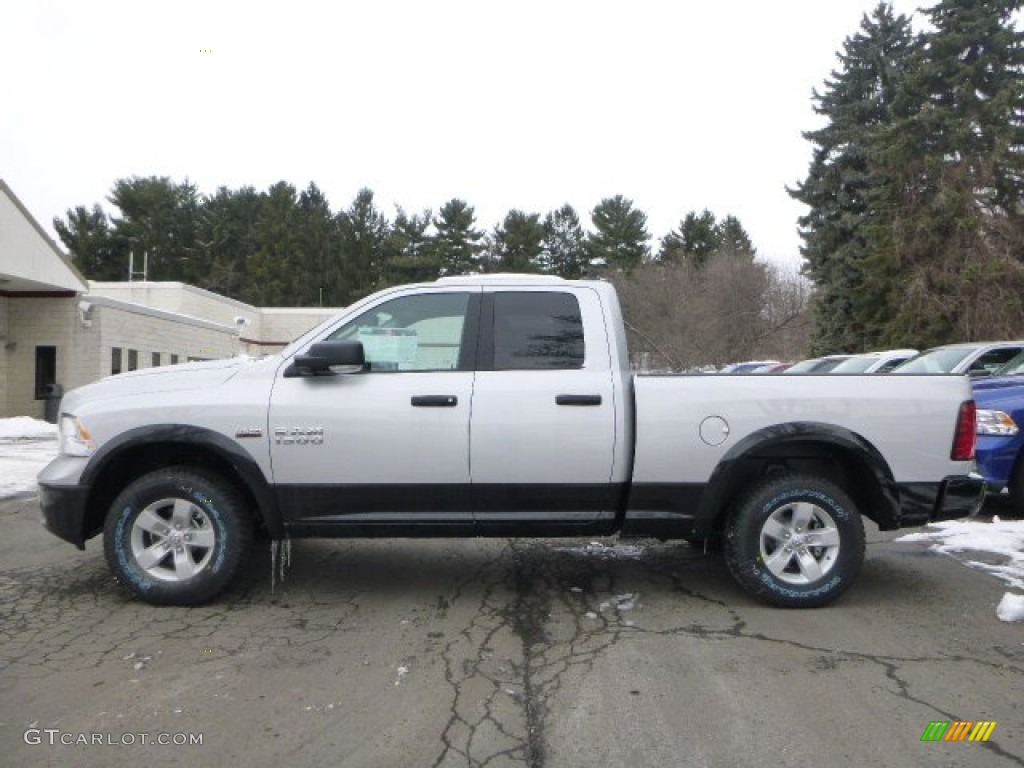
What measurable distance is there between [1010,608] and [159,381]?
530 cm

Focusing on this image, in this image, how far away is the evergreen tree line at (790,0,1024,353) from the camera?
27453 mm

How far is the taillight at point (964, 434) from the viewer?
4.79 meters

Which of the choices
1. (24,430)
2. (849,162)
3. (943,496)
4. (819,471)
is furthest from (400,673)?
(849,162)

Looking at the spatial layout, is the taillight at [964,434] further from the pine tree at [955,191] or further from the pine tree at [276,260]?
the pine tree at [276,260]

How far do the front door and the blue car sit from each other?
502 centimetres

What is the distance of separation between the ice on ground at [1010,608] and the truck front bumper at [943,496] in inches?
24.5

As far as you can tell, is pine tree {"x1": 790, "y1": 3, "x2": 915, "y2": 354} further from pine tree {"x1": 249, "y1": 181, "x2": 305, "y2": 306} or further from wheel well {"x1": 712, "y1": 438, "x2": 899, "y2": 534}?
pine tree {"x1": 249, "y1": 181, "x2": 305, "y2": 306}

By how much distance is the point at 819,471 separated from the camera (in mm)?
5113

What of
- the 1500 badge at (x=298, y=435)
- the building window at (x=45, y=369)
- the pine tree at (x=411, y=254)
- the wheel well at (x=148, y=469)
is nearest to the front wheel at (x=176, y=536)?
the wheel well at (x=148, y=469)

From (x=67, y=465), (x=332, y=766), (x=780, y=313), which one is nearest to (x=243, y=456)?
(x=67, y=465)

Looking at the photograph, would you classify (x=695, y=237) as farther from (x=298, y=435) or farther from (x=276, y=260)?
(x=298, y=435)

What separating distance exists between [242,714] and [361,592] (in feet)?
5.87

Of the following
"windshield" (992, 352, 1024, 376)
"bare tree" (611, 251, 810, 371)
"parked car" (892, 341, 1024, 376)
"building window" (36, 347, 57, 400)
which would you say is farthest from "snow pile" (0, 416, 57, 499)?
"bare tree" (611, 251, 810, 371)

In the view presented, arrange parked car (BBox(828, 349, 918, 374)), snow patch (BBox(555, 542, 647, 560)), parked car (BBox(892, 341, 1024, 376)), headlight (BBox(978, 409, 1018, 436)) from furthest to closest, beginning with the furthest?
parked car (BBox(828, 349, 918, 374)) → parked car (BBox(892, 341, 1024, 376)) → headlight (BBox(978, 409, 1018, 436)) → snow patch (BBox(555, 542, 647, 560))
